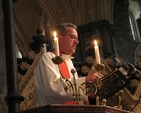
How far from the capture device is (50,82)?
2.52m

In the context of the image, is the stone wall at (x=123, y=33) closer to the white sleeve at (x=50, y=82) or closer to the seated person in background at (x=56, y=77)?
the seated person in background at (x=56, y=77)

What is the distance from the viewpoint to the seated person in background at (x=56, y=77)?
2.49m

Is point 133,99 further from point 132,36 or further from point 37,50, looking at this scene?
point 132,36

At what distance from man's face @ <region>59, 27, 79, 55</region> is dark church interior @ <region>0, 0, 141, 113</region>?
397mm

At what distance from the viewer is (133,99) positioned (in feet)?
15.8

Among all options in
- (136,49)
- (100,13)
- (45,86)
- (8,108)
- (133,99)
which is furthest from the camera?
(136,49)

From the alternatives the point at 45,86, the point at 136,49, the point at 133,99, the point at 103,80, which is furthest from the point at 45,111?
the point at 136,49

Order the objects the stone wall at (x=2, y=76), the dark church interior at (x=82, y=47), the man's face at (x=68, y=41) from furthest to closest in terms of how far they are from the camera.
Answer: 1. the stone wall at (x=2, y=76)
2. the man's face at (x=68, y=41)
3. the dark church interior at (x=82, y=47)

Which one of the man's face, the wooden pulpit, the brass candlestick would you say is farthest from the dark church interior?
the man's face

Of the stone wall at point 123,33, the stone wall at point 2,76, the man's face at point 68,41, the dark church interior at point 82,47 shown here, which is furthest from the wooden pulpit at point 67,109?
the stone wall at point 123,33

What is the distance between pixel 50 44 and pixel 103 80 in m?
11.2

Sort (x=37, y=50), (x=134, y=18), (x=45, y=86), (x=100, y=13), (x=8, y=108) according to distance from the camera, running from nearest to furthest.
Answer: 1. (x=45, y=86)
2. (x=8, y=108)
3. (x=37, y=50)
4. (x=100, y=13)
5. (x=134, y=18)

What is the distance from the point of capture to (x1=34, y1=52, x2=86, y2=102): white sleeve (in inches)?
97.7

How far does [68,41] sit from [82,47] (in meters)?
8.01
